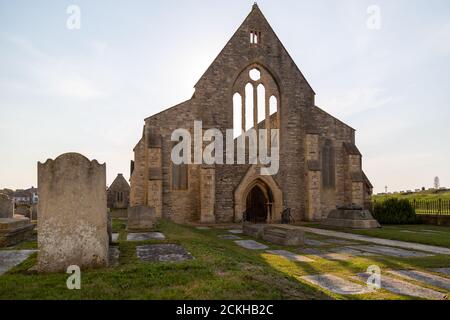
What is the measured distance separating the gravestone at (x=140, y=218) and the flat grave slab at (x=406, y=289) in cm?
899

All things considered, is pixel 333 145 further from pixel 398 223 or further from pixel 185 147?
pixel 185 147

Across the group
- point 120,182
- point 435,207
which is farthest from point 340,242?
point 120,182

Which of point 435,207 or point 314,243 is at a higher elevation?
point 435,207

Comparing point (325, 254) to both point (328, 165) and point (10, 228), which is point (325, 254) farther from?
point (328, 165)

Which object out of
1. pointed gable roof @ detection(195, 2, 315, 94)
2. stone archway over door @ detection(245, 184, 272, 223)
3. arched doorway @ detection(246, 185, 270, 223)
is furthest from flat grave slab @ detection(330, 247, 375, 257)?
pointed gable roof @ detection(195, 2, 315, 94)

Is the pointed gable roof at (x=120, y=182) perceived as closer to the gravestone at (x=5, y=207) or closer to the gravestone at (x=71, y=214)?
the gravestone at (x=5, y=207)

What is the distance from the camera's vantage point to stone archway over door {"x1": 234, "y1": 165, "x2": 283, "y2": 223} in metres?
22.2

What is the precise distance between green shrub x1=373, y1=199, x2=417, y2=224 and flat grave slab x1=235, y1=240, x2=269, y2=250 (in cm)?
1303

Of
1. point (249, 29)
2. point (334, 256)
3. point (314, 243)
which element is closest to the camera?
point (334, 256)

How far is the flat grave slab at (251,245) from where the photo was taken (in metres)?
11.4

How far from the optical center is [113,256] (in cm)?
755

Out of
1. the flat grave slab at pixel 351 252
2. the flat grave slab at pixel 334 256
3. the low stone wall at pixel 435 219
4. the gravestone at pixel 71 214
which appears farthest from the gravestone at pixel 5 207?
the low stone wall at pixel 435 219

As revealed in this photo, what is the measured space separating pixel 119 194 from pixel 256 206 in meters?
23.5
